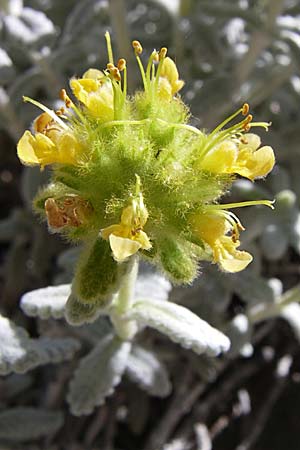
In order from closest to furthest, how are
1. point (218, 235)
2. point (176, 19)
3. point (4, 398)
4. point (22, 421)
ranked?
1. point (218, 235)
2. point (22, 421)
3. point (4, 398)
4. point (176, 19)

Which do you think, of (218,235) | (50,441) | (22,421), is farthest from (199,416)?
(218,235)

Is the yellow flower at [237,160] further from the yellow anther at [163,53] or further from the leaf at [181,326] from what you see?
the leaf at [181,326]

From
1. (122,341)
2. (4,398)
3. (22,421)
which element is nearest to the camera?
(122,341)

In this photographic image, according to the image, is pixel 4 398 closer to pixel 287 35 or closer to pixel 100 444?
pixel 100 444

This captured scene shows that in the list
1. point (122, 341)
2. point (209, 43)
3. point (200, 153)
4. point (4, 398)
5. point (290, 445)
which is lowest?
point (290, 445)

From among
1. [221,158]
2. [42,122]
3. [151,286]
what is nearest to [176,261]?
[221,158]

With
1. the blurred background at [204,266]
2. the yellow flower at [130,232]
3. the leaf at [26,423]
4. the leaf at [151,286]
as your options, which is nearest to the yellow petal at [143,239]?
the yellow flower at [130,232]

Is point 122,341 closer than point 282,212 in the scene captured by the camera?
Yes
